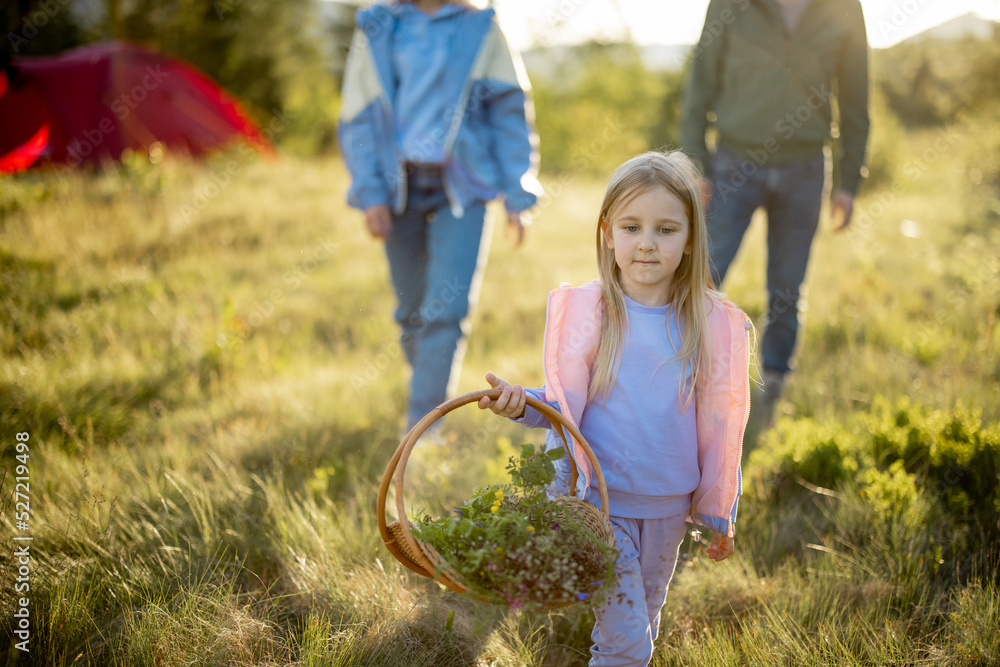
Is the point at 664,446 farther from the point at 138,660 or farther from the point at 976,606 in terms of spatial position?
the point at 138,660

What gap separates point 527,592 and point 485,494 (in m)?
0.30

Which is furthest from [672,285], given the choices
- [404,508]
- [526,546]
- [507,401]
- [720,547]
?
[404,508]

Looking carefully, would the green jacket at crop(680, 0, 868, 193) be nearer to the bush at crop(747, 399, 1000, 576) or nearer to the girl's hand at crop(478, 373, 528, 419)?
the bush at crop(747, 399, 1000, 576)

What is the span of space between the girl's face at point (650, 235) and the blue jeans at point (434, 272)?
1187mm

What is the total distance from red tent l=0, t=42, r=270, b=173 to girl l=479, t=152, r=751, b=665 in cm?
841

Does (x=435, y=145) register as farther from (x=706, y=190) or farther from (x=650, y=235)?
(x=650, y=235)

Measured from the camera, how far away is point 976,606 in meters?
1.99

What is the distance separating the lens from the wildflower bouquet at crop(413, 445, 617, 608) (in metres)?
1.42

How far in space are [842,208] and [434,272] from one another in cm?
215

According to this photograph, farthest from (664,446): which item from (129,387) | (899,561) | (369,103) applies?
(129,387)

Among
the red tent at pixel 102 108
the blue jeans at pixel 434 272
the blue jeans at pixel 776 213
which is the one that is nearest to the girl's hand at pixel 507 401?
the blue jeans at pixel 434 272

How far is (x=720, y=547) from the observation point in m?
1.86

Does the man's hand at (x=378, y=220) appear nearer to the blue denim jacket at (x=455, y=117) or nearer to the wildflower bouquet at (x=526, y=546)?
the blue denim jacket at (x=455, y=117)

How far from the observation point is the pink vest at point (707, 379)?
1792mm
